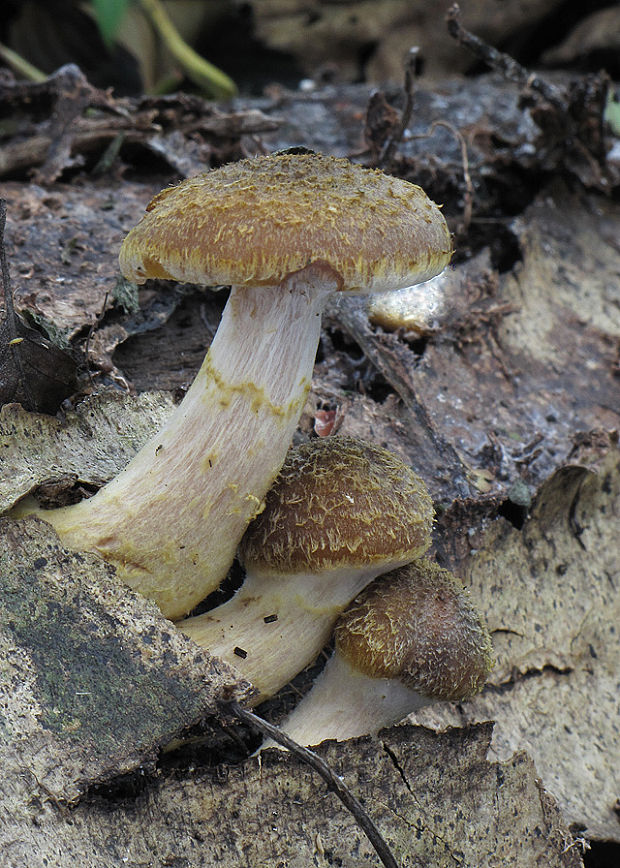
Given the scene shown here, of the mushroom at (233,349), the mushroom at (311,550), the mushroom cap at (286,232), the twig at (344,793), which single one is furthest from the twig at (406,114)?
the twig at (344,793)

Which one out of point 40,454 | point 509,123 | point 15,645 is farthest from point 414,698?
point 509,123

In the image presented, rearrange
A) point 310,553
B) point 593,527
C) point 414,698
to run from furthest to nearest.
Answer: point 593,527, point 414,698, point 310,553

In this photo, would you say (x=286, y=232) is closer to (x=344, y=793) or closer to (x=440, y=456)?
(x=344, y=793)

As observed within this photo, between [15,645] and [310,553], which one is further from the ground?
[310,553]

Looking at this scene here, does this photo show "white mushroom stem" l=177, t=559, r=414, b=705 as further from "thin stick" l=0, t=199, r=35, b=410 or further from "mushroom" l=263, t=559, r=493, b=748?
"thin stick" l=0, t=199, r=35, b=410

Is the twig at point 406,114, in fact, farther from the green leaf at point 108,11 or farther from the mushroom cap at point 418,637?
the green leaf at point 108,11

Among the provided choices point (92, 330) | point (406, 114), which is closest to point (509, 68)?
point (406, 114)

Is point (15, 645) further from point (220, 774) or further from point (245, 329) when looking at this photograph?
point (245, 329)
